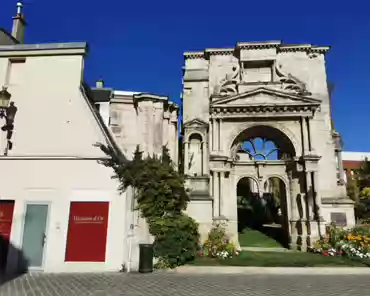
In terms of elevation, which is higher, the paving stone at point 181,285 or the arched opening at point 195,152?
the arched opening at point 195,152

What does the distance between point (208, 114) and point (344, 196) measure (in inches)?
386

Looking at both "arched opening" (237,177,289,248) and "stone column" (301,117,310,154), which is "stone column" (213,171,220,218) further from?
"stone column" (301,117,310,154)

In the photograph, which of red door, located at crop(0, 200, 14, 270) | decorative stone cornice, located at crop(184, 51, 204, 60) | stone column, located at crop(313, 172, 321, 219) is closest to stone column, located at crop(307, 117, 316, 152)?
stone column, located at crop(313, 172, 321, 219)

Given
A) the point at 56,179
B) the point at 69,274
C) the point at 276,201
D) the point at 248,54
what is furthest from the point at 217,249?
the point at 276,201

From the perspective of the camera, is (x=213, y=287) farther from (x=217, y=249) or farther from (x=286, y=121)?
(x=286, y=121)

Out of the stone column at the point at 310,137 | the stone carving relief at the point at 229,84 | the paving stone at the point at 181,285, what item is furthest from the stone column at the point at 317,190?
the stone carving relief at the point at 229,84

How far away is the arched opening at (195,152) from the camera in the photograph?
1654 cm

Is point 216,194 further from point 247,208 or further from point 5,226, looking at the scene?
point 5,226

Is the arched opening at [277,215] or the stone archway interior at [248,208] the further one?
the stone archway interior at [248,208]

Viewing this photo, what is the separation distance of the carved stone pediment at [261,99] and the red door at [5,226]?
12443 millimetres

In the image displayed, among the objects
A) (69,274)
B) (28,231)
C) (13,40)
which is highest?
(13,40)

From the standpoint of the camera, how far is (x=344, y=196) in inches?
664

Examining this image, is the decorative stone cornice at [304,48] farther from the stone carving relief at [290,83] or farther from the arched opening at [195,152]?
the arched opening at [195,152]

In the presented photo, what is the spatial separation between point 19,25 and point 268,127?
51.9 ft
